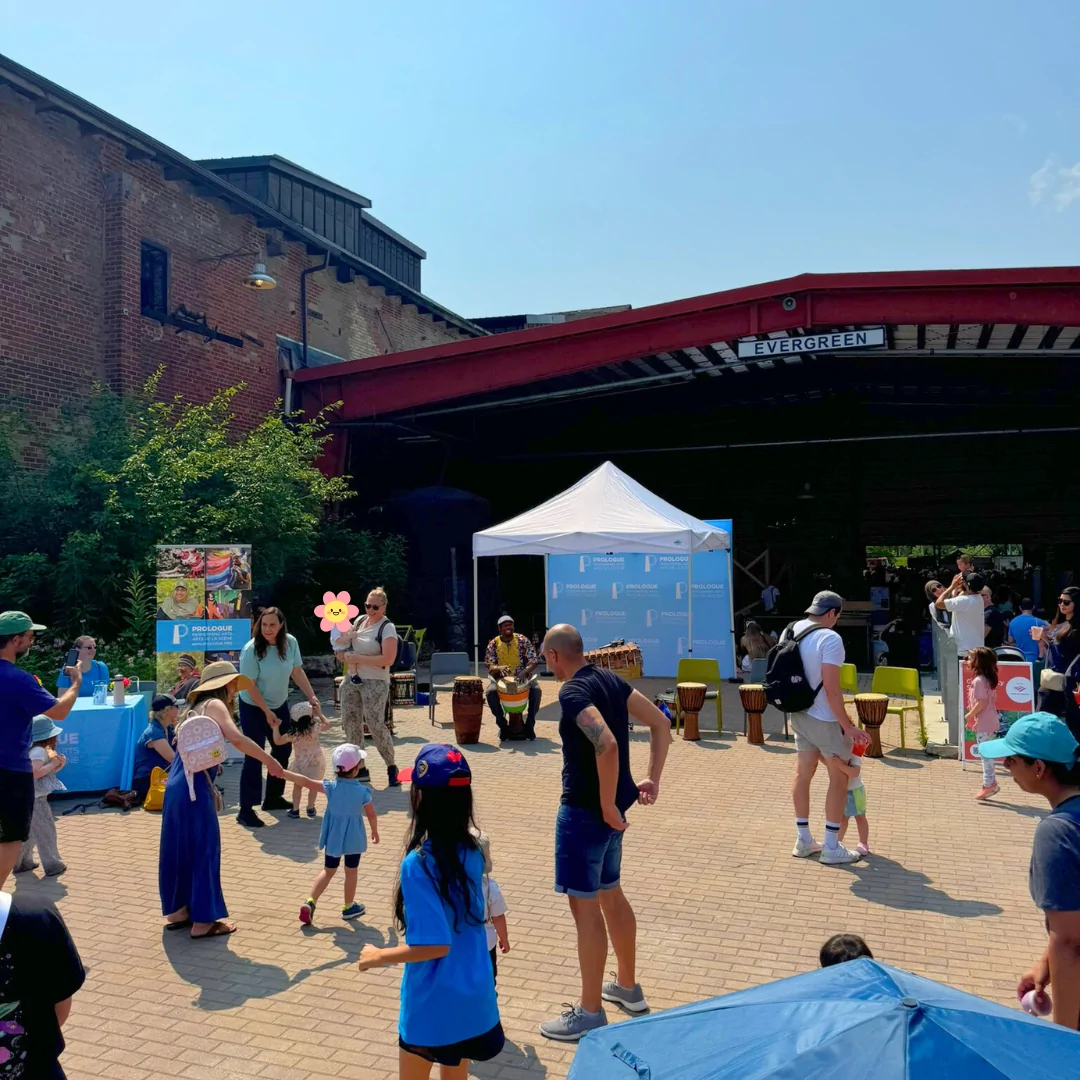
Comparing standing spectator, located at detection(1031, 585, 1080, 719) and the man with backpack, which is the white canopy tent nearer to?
standing spectator, located at detection(1031, 585, 1080, 719)

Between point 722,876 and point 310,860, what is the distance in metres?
2.88

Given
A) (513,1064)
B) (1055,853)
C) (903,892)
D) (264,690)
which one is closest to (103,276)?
(264,690)

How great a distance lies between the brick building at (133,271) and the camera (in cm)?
1421

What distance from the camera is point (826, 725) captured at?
638cm

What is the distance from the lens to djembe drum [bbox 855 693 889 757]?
9836 millimetres

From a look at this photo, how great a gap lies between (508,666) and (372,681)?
2.73m

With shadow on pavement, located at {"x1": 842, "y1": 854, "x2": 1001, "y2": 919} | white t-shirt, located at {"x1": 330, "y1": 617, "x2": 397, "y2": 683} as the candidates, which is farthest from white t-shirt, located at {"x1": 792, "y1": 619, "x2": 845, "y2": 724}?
white t-shirt, located at {"x1": 330, "y1": 617, "x2": 397, "y2": 683}

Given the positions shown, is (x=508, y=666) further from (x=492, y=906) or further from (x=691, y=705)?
(x=492, y=906)

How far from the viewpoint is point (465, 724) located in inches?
430

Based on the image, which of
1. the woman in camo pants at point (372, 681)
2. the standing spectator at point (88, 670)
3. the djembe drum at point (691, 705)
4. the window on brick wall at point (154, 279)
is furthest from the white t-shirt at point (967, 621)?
the window on brick wall at point (154, 279)

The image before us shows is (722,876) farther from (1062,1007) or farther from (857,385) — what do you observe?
(857,385)

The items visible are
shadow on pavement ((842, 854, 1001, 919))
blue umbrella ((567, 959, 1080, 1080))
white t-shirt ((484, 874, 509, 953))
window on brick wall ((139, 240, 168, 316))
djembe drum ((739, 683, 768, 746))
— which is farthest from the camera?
window on brick wall ((139, 240, 168, 316))

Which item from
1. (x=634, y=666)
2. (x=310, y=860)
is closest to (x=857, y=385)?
(x=634, y=666)

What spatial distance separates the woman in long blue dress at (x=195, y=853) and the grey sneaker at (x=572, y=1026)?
83.0 inches
